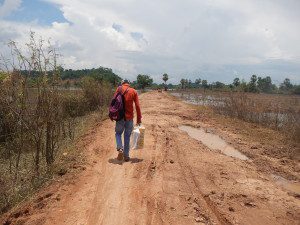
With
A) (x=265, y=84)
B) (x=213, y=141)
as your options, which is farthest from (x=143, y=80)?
(x=213, y=141)

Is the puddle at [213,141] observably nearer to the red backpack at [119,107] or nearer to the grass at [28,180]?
the red backpack at [119,107]

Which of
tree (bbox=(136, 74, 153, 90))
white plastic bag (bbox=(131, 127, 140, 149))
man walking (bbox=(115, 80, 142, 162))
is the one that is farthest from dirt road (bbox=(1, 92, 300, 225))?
tree (bbox=(136, 74, 153, 90))

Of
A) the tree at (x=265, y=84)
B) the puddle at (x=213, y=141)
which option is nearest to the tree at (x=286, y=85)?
the tree at (x=265, y=84)

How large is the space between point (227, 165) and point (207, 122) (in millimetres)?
8980

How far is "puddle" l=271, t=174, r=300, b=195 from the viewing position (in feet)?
27.9

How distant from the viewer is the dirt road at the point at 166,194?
604 cm

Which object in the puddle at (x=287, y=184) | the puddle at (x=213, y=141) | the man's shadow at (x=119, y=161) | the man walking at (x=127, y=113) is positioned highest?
the man walking at (x=127, y=113)

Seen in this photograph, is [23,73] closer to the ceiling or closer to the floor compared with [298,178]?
closer to the ceiling

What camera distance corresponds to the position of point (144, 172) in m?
8.20

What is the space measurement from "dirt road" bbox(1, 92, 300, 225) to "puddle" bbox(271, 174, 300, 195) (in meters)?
0.19

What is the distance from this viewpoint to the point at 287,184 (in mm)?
8875

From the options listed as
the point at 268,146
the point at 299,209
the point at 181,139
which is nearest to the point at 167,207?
the point at 299,209

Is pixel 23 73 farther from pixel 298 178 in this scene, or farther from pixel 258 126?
pixel 258 126

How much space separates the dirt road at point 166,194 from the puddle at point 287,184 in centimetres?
19
